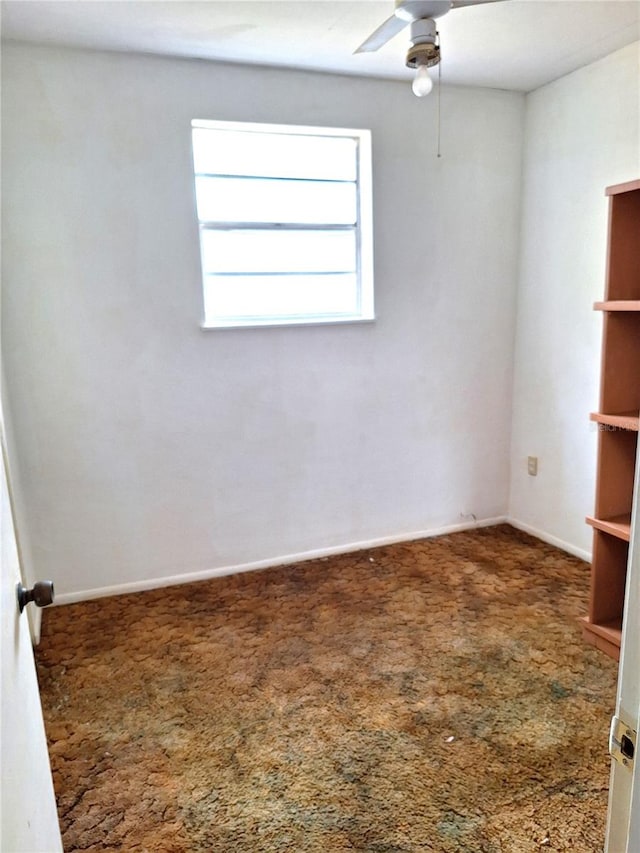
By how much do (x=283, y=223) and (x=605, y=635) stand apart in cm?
235

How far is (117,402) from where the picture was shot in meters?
2.65

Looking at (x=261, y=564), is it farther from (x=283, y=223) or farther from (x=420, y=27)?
(x=420, y=27)

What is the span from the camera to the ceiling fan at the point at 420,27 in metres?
1.66

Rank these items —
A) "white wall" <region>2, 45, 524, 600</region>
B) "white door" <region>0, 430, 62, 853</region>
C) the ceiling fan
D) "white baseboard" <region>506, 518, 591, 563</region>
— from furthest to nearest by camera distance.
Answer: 1. "white baseboard" <region>506, 518, 591, 563</region>
2. "white wall" <region>2, 45, 524, 600</region>
3. the ceiling fan
4. "white door" <region>0, 430, 62, 853</region>

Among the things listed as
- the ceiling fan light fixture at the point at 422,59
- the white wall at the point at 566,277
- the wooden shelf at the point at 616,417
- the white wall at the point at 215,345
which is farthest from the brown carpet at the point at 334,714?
the ceiling fan light fixture at the point at 422,59

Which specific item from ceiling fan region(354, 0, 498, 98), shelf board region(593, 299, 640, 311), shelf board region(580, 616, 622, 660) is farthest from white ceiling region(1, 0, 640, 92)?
shelf board region(580, 616, 622, 660)

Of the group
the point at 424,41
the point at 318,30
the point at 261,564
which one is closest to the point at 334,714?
the point at 261,564

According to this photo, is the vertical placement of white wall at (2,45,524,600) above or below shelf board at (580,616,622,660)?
above

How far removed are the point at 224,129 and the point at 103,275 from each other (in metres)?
0.91

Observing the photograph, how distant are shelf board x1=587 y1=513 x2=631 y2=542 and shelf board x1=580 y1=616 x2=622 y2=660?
353 millimetres

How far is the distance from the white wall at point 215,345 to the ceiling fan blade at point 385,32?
0.88m

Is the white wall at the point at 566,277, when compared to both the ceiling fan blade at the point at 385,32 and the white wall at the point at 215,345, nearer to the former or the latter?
the white wall at the point at 215,345

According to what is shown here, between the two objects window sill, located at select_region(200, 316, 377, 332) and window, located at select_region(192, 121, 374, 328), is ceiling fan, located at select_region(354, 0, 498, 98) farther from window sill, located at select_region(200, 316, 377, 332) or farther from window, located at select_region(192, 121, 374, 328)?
window sill, located at select_region(200, 316, 377, 332)

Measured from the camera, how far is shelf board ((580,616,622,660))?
6.97 feet
